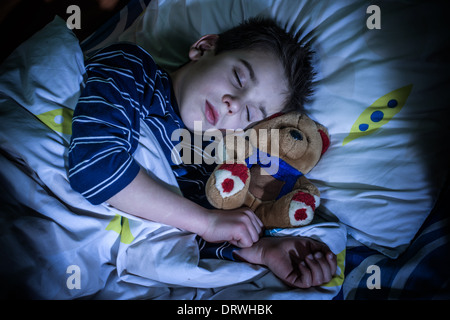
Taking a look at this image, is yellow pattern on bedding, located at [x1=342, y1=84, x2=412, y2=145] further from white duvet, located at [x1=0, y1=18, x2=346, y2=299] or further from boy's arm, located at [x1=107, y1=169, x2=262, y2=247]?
boy's arm, located at [x1=107, y1=169, x2=262, y2=247]

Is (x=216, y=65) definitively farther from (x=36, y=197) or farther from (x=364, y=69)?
(x=36, y=197)

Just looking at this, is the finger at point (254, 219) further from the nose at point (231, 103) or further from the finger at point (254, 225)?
the nose at point (231, 103)

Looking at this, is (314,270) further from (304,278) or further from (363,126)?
(363,126)

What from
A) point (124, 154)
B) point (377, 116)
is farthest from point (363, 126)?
point (124, 154)

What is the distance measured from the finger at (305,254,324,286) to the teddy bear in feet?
0.34

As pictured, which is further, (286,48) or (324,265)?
(286,48)

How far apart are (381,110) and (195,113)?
0.57 metres

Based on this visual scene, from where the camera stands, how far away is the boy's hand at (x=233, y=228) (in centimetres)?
79

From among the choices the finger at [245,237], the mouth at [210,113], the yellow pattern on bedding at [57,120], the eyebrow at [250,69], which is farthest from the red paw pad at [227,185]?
the yellow pattern on bedding at [57,120]

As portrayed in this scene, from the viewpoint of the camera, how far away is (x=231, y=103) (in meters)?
0.85

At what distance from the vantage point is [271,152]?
830 mm

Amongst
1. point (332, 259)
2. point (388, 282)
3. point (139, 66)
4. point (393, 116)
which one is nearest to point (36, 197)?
point (139, 66)

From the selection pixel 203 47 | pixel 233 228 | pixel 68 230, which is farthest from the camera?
pixel 203 47

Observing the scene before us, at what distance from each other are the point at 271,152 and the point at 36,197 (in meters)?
0.61
